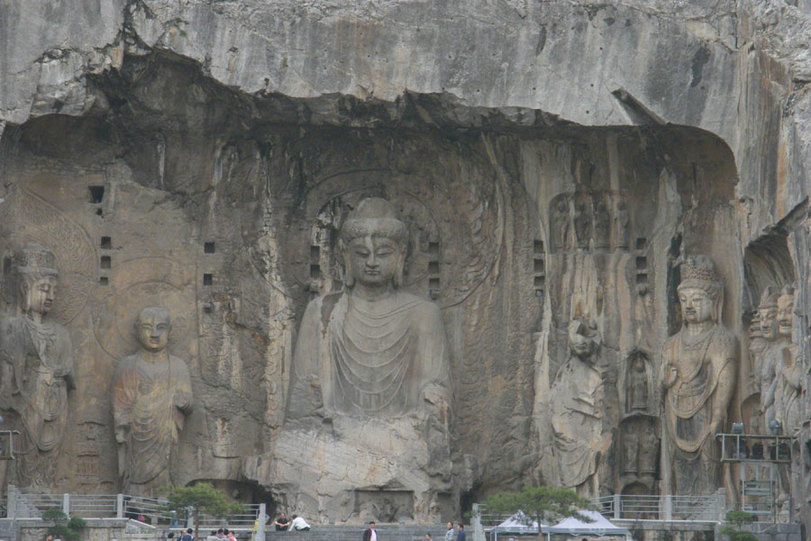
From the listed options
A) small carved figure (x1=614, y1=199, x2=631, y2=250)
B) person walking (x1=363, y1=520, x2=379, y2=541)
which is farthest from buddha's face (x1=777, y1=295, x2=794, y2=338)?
person walking (x1=363, y1=520, x2=379, y2=541)

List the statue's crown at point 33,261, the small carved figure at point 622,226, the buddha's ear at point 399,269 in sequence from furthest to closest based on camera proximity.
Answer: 1. the buddha's ear at point 399,269
2. the small carved figure at point 622,226
3. the statue's crown at point 33,261

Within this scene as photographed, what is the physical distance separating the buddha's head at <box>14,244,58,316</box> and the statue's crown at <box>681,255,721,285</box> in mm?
9036

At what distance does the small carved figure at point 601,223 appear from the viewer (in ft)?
125

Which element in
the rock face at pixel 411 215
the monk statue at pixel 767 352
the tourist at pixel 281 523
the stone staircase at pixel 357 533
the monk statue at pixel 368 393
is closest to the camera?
the stone staircase at pixel 357 533

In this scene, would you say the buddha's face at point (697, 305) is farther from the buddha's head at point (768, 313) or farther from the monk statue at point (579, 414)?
the monk statue at point (579, 414)

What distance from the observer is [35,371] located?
37.1 m

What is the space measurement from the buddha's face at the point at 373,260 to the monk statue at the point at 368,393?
0.01m

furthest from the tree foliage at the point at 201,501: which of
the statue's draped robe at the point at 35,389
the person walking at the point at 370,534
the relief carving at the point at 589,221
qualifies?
the relief carving at the point at 589,221

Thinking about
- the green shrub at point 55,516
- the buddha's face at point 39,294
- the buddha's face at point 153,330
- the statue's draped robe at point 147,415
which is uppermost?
the buddha's face at point 39,294

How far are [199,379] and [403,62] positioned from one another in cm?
573

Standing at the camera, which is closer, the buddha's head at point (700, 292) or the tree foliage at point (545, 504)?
the tree foliage at point (545, 504)

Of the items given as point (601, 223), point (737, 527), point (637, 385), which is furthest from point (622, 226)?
point (737, 527)

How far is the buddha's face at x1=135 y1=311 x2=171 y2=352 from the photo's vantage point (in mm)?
37750

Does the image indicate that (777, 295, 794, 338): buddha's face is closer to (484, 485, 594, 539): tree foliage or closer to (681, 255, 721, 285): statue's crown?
(681, 255, 721, 285): statue's crown
